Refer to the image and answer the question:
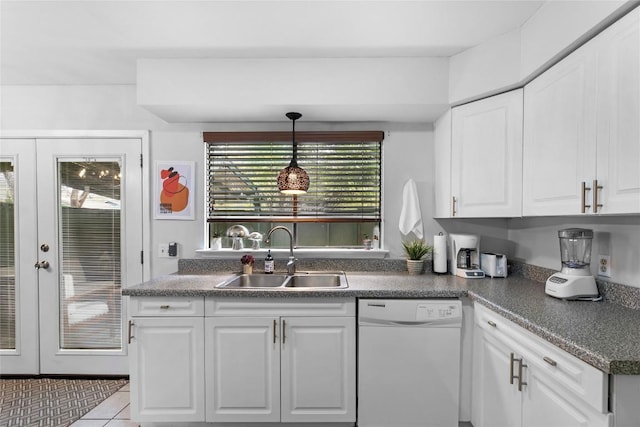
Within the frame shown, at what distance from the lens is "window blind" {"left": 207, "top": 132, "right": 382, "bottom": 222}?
269 cm

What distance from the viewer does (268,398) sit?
196 centimetres

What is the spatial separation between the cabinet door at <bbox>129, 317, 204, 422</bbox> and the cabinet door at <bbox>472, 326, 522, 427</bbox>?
1559 mm

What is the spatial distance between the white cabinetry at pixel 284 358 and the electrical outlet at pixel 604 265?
1320mm

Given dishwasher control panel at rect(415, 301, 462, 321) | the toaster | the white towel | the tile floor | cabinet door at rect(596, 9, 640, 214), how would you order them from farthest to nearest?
the white towel
the toaster
the tile floor
dishwasher control panel at rect(415, 301, 462, 321)
cabinet door at rect(596, 9, 640, 214)

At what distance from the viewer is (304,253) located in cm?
264

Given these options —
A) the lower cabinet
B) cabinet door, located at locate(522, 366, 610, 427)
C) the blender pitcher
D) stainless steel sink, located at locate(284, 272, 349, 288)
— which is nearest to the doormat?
the lower cabinet

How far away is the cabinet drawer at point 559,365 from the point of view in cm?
105

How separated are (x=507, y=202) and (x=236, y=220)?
1910 mm

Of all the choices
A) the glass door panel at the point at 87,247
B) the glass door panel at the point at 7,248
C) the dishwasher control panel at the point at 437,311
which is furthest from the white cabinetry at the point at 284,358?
the glass door panel at the point at 7,248

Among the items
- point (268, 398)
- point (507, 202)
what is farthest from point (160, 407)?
point (507, 202)

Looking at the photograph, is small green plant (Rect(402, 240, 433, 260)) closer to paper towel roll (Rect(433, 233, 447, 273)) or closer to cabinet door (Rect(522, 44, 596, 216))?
paper towel roll (Rect(433, 233, 447, 273))

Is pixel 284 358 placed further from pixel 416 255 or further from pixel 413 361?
pixel 416 255

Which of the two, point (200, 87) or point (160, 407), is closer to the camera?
point (160, 407)

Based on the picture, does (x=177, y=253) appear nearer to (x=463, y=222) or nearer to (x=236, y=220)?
(x=236, y=220)
